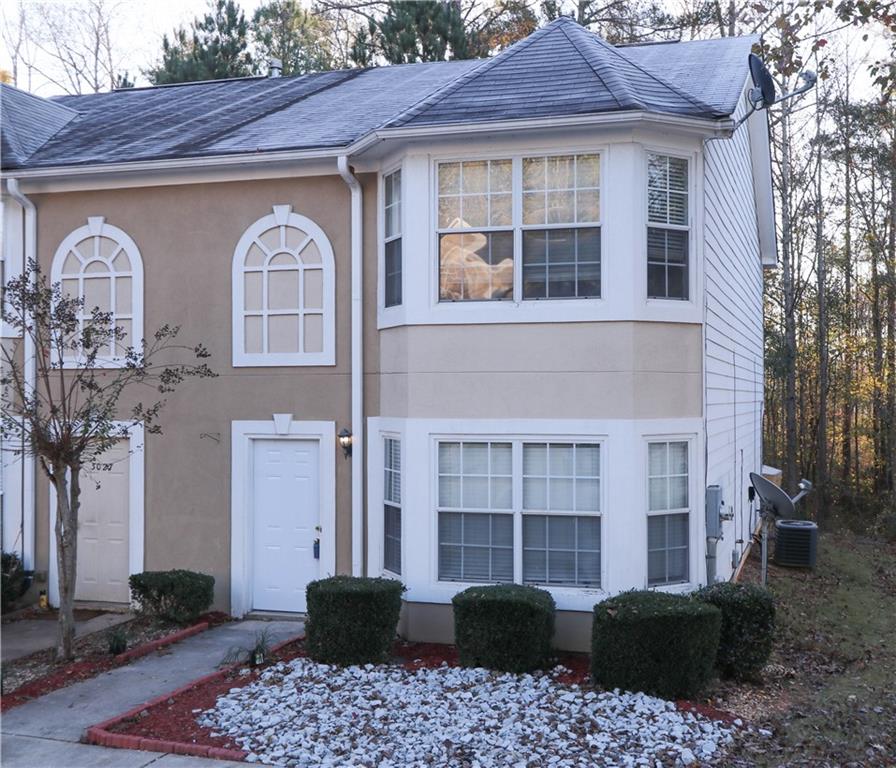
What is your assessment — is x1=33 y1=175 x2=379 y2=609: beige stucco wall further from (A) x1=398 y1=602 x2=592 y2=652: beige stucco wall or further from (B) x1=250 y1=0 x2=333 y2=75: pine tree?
(B) x1=250 y1=0 x2=333 y2=75: pine tree

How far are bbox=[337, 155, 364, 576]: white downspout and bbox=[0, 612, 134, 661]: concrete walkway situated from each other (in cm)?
285

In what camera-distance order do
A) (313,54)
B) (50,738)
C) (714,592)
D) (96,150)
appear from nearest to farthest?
(50,738) < (714,592) < (96,150) < (313,54)

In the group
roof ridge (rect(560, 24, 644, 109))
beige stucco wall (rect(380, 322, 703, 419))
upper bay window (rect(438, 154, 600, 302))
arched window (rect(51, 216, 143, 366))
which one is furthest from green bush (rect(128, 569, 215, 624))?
roof ridge (rect(560, 24, 644, 109))

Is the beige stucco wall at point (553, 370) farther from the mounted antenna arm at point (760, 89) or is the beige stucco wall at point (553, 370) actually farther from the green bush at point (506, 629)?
the mounted antenna arm at point (760, 89)

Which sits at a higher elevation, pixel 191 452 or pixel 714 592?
pixel 191 452

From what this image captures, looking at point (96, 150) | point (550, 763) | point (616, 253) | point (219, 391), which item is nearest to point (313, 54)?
point (96, 150)

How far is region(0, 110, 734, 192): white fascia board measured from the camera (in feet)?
29.1

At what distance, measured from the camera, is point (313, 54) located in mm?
26219

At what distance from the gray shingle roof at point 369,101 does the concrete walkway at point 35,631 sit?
5339mm

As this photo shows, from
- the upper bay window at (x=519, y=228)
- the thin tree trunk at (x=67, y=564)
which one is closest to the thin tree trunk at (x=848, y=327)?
the upper bay window at (x=519, y=228)

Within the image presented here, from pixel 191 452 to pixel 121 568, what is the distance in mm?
1755

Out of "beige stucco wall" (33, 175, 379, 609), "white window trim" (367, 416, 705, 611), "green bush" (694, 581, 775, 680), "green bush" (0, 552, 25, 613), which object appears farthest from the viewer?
"green bush" (0, 552, 25, 613)

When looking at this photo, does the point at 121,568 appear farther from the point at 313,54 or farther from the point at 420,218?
the point at 313,54

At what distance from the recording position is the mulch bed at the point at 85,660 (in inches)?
331
